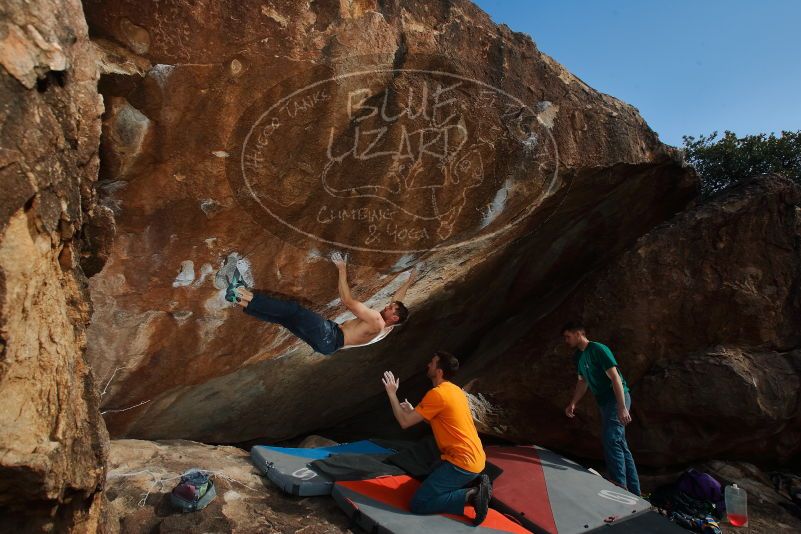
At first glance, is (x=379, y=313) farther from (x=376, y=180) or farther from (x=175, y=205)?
(x=175, y=205)

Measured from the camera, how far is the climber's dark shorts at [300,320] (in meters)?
4.50

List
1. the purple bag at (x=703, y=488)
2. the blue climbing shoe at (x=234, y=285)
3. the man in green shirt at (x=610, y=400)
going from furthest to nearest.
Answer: the purple bag at (x=703, y=488) → the man in green shirt at (x=610, y=400) → the blue climbing shoe at (x=234, y=285)

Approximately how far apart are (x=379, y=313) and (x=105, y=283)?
213 centimetres

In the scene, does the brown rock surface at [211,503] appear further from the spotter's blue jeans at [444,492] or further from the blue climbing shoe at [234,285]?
the blue climbing shoe at [234,285]

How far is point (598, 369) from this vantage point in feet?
15.9

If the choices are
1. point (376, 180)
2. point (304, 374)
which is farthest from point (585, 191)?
point (304, 374)

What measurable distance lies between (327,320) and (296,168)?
136cm

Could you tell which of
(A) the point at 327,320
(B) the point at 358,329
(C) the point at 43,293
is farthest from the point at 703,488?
(C) the point at 43,293

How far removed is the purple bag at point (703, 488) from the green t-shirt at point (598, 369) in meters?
0.98

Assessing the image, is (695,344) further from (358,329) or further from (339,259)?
(339,259)

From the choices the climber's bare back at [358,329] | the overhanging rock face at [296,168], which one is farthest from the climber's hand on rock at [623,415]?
the climber's bare back at [358,329]

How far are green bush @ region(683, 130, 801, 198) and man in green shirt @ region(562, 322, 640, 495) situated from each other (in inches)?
307

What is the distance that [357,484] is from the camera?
4.06 meters

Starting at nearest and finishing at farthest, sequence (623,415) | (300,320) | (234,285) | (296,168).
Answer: (296,168) < (234,285) < (623,415) < (300,320)
